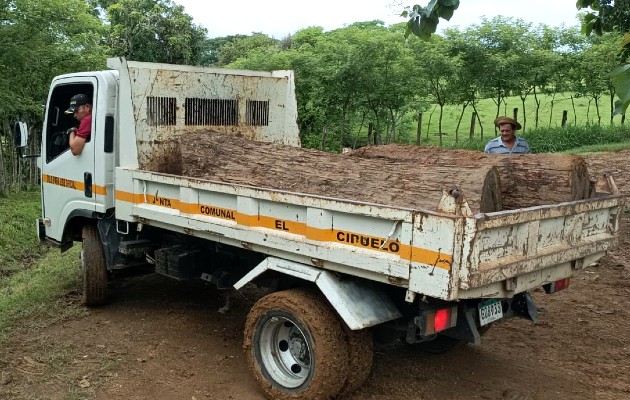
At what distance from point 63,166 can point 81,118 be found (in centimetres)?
58

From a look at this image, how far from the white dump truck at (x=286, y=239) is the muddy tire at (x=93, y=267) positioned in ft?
0.04

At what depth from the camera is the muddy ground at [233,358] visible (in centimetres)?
411

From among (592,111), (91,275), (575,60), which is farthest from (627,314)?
(592,111)

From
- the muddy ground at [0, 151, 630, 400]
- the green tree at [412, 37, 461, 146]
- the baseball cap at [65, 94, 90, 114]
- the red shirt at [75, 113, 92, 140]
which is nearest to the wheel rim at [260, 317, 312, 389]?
the muddy ground at [0, 151, 630, 400]

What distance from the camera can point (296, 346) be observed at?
3.93 m

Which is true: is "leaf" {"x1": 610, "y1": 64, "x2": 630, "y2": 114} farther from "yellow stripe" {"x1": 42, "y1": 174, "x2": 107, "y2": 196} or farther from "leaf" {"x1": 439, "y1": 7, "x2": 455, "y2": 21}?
"yellow stripe" {"x1": 42, "y1": 174, "x2": 107, "y2": 196}

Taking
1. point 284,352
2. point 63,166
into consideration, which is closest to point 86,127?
point 63,166

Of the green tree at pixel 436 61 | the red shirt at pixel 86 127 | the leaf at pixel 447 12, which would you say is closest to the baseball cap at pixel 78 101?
the red shirt at pixel 86 127

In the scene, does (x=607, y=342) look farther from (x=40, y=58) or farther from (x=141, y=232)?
(x=40, y=58)

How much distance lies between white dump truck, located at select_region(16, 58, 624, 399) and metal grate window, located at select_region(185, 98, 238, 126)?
13 millimetres

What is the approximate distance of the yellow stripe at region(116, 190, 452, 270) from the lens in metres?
3.10

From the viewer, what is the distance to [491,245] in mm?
3209

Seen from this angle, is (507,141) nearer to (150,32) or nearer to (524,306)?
(524,306)

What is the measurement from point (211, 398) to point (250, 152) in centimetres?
192
